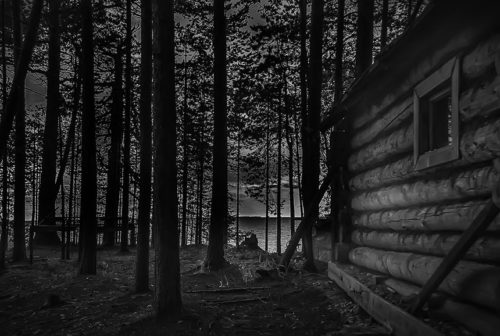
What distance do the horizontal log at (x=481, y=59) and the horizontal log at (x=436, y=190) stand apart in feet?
3.54

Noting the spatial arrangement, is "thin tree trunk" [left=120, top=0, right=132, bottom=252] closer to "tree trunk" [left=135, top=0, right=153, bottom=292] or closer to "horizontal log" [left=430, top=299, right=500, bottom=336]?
"tree trunk" [left=135, top=0, right=153, bottom=292]

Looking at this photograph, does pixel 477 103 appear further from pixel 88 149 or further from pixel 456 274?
pixel 88 149

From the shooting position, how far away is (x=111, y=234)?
68.9ft

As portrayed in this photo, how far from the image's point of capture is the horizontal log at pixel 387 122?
21.8 ft

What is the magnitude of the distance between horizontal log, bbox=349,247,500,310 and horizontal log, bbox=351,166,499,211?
2.56 feet

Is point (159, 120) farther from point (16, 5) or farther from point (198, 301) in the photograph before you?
point (16, 5)

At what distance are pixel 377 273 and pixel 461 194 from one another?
10.7 ft

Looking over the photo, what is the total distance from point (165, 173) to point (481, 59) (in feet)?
15.9

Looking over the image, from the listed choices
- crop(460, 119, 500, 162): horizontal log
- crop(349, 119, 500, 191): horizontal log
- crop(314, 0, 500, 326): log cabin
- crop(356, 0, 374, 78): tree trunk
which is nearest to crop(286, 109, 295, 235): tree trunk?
crop(356, 0, 374, 78): tree trunk

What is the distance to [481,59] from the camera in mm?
4578

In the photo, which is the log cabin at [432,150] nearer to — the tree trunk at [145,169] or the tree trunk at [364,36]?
the tree trunk at [364,36]

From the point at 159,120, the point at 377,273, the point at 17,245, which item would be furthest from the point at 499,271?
the point at 17,245

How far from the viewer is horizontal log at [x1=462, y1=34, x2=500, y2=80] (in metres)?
4.35

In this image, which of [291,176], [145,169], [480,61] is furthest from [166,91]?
[291,176]
